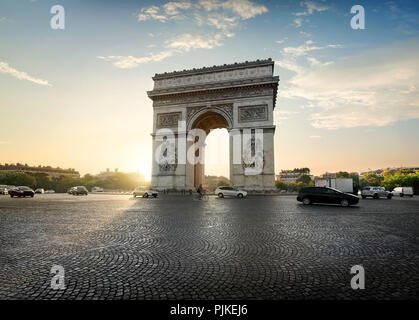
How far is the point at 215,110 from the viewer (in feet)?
103

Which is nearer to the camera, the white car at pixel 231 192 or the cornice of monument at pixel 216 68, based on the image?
the white car at pixel 231 192

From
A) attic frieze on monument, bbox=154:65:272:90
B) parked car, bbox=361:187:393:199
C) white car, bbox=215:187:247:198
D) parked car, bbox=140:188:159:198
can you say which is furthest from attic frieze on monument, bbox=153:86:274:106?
parked car, bbox=361:187:393:199

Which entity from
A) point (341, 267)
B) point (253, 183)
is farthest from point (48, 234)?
point (253, 183)

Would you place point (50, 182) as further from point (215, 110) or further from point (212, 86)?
point (212, 86)

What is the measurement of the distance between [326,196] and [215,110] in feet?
62.5

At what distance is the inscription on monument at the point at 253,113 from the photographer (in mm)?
29234

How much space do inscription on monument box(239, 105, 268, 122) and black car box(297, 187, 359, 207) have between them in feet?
46.7

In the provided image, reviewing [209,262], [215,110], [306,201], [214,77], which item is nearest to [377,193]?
[306,201]

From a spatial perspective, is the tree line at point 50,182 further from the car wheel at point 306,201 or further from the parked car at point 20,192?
the car wheel at point 306,201

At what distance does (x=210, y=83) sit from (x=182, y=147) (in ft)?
30.0

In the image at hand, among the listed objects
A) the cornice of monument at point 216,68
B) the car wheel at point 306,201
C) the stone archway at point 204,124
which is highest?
the cornice of monument at point 216,68

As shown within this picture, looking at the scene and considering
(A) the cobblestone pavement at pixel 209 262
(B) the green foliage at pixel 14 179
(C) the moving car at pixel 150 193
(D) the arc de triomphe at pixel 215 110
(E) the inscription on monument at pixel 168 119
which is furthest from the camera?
(B) the green foliage at pixel 14 179

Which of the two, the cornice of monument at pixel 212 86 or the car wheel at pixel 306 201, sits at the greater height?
the cornice of monument at pixel 212 86

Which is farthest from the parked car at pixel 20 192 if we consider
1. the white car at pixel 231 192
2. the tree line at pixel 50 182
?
the tree line at pixel 50 182
